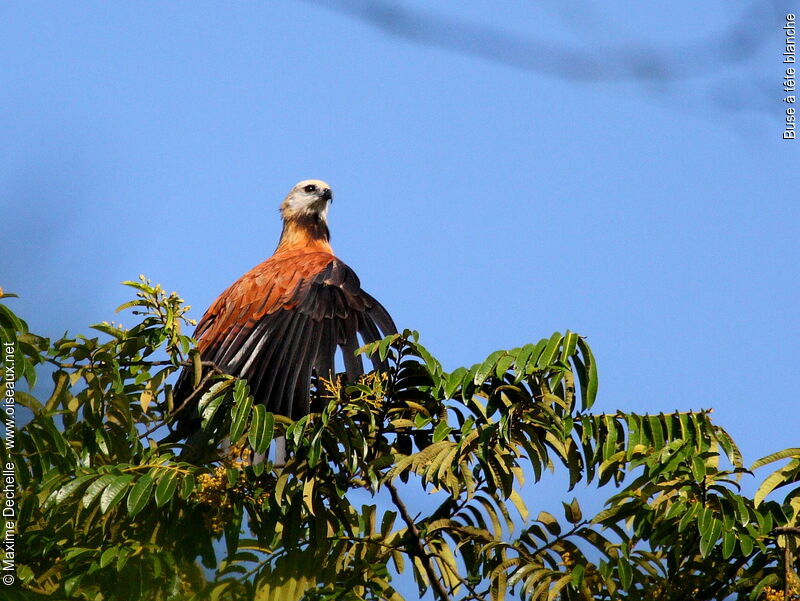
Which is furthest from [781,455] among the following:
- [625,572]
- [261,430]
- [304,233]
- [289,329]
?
Answer: [304,233]

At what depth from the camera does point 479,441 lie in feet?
10.8

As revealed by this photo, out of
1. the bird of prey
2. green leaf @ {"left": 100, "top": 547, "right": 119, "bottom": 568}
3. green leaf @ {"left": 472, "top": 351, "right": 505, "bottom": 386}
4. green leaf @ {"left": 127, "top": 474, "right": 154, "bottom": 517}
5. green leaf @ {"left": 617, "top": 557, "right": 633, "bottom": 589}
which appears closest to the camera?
green leaf @ {"left": 100, "top": 547, "right": 119, "bottom": 568}

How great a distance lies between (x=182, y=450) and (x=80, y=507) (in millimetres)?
761

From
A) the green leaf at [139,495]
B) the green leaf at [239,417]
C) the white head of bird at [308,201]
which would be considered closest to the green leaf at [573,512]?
the green leaf at [239,417]

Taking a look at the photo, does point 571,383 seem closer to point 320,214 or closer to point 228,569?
point 228,569

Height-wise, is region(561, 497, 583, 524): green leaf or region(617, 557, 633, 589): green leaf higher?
region(561, 497, 583, 524): green leaf

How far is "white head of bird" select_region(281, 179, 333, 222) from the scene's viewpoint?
7371mm

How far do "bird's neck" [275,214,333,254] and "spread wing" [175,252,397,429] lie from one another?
5.01 feet

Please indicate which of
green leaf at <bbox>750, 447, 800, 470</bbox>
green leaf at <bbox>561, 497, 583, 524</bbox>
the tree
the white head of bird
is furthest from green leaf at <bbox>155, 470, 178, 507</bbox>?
the white head of bird

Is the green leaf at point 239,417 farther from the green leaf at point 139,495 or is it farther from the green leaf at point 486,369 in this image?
the green leaf at point 486,369

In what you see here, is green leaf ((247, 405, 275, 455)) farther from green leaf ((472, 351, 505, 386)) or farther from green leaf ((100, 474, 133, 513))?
green leaf ((472, 351, 505, 386))

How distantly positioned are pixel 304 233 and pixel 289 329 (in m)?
2.42

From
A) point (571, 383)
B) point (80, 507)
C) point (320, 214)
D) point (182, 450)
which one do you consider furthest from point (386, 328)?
point (320, 214)

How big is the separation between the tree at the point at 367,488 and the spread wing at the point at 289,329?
2.05 ft
